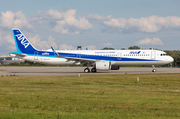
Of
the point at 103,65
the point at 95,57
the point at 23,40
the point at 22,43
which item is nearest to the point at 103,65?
the point at 103,65

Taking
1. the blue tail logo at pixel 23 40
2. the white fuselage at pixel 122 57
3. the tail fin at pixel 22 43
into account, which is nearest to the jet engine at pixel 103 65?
the white fuselage at pixel 122 57

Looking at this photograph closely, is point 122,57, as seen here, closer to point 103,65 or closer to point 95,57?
point 103,65

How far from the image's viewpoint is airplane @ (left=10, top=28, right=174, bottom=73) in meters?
42.6

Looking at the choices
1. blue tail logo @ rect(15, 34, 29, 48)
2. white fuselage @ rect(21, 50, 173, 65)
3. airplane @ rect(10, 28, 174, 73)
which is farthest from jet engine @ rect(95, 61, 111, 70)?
blue tail logo @ rect(15, 34, 29, 48)

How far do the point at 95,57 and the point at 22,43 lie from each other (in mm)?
15169

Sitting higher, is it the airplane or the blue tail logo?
the blue tail logo

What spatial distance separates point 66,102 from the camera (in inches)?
492

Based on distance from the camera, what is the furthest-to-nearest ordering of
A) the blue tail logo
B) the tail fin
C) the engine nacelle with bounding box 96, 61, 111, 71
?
the blue tail logo < the tail fin < the engine nacelle with bounding box 96, 61, 111, 71

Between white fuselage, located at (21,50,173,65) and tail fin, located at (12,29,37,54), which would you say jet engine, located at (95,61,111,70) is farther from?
tail fin, located at (12,29,37,54)

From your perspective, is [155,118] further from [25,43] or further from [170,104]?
[25,43]

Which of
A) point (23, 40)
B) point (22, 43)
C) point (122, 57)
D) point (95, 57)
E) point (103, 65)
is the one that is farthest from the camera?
point (23, 40)

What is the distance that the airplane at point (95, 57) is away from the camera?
140 feet

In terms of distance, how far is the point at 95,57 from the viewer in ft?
143

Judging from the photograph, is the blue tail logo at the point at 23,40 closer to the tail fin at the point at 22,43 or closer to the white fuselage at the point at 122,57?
the tail fin at the point at 22,43
